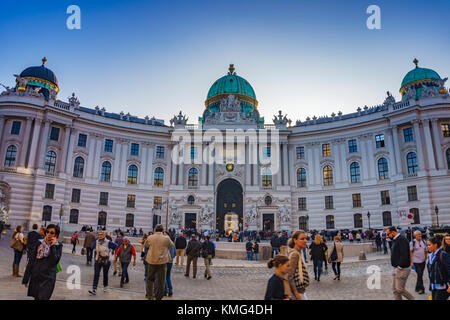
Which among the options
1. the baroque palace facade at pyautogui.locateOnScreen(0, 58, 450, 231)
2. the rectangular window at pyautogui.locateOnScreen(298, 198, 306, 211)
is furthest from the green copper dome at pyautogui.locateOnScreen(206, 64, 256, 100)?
the rectangular window at pyautogui.locateOnScreen(298, 198, 306, 211)

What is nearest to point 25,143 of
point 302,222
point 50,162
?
point 50,162

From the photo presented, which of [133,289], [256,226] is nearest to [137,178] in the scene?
[256,226]

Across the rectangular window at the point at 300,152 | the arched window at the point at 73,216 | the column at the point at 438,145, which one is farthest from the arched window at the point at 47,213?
the column at the point at 438,145

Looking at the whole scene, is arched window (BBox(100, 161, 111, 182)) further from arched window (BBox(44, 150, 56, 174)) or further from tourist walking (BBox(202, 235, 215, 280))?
tourist walking (BBox(202, 235, 215, 280))

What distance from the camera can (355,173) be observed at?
46.1 meters

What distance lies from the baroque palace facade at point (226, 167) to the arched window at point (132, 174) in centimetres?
15

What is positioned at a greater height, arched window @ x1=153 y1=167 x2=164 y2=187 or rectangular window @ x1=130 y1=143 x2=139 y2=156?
rectangular window @ x1=130 y1=143 x2=139 y2=156

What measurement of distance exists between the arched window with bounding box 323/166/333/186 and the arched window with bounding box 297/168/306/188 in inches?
118

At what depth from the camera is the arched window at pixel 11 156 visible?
40688mm

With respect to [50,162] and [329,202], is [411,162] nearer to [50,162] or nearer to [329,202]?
[329,202]

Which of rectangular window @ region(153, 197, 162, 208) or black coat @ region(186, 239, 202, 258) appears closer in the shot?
black coat @ region(186, 239, 202, 258)

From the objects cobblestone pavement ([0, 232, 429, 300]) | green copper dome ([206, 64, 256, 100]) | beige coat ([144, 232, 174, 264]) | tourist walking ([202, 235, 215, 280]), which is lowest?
cobblestone pavement ([0, 232, 429, 300])

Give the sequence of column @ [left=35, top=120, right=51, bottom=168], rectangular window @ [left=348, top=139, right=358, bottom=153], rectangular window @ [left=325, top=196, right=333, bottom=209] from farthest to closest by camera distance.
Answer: rectangular window @ [left=348, top=139, right=358, bottom=153]
rectangular window @ [left=325, top=196, right=333, bottom=209]
column @ [left=35, top=120, right=51, bottom=168]

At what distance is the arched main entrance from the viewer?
4772 cm
